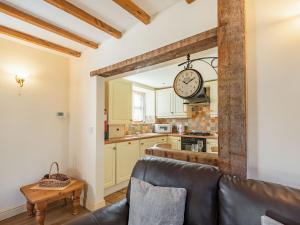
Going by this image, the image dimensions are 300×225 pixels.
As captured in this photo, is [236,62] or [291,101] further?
[236,62]

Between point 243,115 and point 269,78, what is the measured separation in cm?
32

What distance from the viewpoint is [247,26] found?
1.37 meters

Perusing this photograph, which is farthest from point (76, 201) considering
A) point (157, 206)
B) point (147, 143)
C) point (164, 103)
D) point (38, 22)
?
point (164, 103)

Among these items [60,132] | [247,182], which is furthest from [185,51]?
[60,132]

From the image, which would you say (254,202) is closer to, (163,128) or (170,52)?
(170,52)

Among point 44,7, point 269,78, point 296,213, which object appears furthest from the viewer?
point 44,7

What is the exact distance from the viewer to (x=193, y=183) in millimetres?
1251

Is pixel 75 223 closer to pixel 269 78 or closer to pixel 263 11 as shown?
pixel 269 78

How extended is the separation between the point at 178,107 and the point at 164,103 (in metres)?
0.48

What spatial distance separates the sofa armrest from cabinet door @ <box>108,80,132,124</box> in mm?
2149

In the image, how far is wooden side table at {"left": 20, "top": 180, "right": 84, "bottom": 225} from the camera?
6.61ft

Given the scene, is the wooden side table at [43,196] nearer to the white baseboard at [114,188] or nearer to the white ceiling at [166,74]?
the white baseboard at [114,188]

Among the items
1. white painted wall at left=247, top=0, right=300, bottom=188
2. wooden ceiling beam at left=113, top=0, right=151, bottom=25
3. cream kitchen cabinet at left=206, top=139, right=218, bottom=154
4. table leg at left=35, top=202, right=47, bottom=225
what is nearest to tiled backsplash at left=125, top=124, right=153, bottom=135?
cream kitchen cabinet at left=206, top=139, right=218, bottom=154

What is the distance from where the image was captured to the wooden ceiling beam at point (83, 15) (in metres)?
1.62
